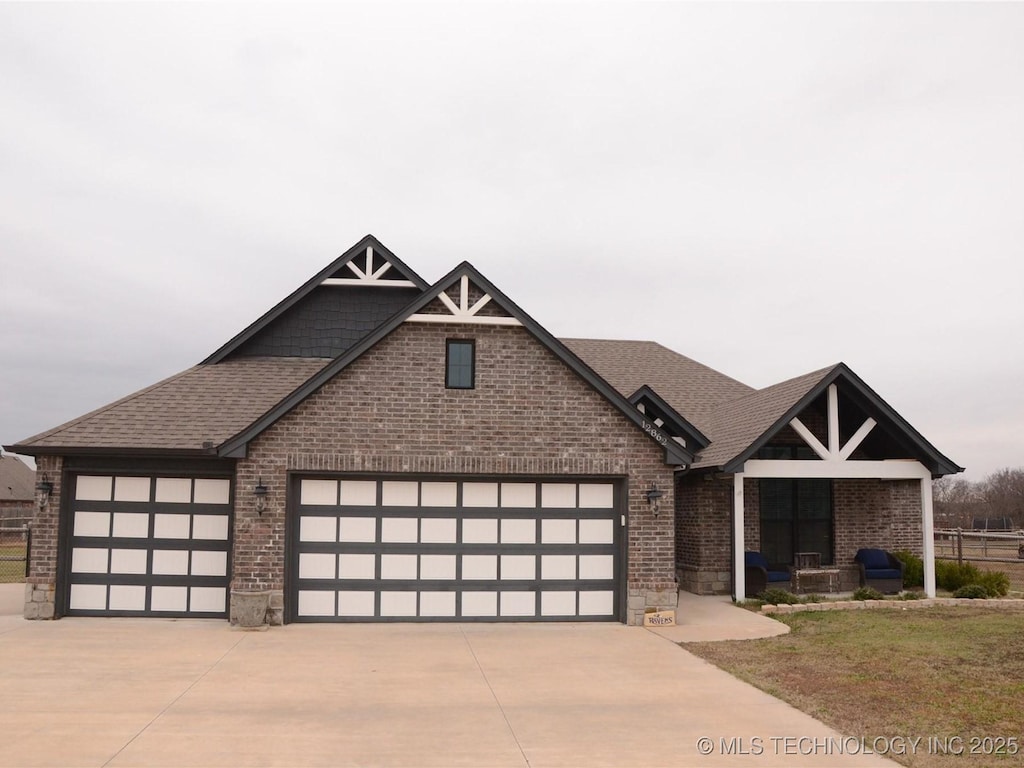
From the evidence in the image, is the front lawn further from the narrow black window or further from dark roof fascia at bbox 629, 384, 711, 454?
the narrow black window

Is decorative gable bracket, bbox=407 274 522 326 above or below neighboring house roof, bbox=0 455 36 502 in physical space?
above

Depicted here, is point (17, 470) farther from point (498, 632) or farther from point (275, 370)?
point (498, 632)

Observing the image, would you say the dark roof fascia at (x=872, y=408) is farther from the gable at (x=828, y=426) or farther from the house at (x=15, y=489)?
the house at (x=15, y=489)

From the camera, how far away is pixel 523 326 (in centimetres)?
1448

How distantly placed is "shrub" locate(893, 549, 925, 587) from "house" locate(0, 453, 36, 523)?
151ft

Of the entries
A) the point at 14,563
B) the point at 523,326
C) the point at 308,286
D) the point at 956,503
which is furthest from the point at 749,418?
the point at 956,503

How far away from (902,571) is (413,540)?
438 inches

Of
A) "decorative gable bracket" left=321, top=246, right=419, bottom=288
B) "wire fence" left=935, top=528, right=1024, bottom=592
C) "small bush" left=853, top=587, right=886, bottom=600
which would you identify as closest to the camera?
"small bush" left=853, top=587, right=886, bottom=600

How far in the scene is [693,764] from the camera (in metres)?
7.24

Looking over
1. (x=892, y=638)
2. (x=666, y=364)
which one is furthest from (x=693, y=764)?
(x=666, y=364)

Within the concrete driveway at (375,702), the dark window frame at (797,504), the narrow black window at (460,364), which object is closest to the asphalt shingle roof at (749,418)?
the dark window frame at (797,504)

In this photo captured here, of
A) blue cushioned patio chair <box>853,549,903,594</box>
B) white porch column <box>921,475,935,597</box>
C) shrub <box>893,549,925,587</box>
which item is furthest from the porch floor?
shrub <box>893,549,925,587</box>

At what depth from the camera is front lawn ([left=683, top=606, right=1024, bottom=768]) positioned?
8.12 meters

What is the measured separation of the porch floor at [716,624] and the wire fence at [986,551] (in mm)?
8758
